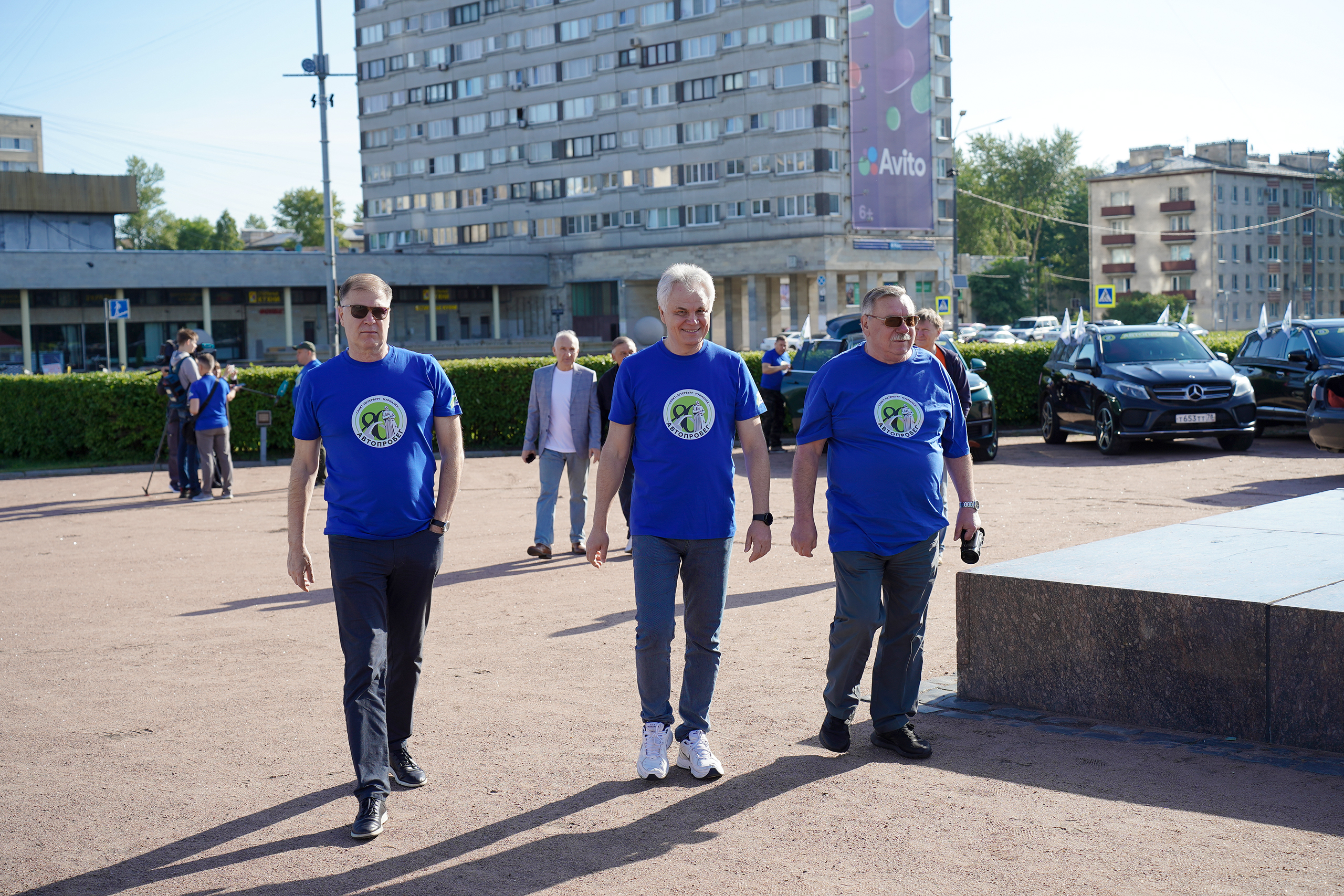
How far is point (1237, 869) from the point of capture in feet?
13.6

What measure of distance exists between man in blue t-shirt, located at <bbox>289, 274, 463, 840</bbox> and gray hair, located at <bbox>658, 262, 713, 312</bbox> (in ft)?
3.01

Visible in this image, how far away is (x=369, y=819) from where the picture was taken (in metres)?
4.68

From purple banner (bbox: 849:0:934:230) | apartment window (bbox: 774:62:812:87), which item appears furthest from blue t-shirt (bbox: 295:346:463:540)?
apartment window (bbox: 774:62:812:87)

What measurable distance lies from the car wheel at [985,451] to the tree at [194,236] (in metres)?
116

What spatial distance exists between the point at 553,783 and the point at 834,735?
1151 millimetres

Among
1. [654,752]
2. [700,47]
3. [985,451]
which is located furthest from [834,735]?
[700,47]

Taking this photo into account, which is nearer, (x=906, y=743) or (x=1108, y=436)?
(x=906, y=743)

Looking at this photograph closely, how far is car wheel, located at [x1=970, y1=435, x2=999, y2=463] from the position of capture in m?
18.6

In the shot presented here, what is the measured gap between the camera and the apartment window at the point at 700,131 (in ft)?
250

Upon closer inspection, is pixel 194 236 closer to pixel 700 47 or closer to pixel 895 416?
pixel 700 47

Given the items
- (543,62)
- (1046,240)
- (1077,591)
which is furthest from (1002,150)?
(1077,591)

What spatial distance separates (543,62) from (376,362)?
8338 cm

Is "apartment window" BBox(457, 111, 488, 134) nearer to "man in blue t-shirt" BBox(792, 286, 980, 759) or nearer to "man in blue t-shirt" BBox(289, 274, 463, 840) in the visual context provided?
"man in blue t-shirt" BBox(792, 286, 980, 759)

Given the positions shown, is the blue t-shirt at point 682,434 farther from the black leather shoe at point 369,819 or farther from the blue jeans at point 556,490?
the blue jeans at point 556,490
